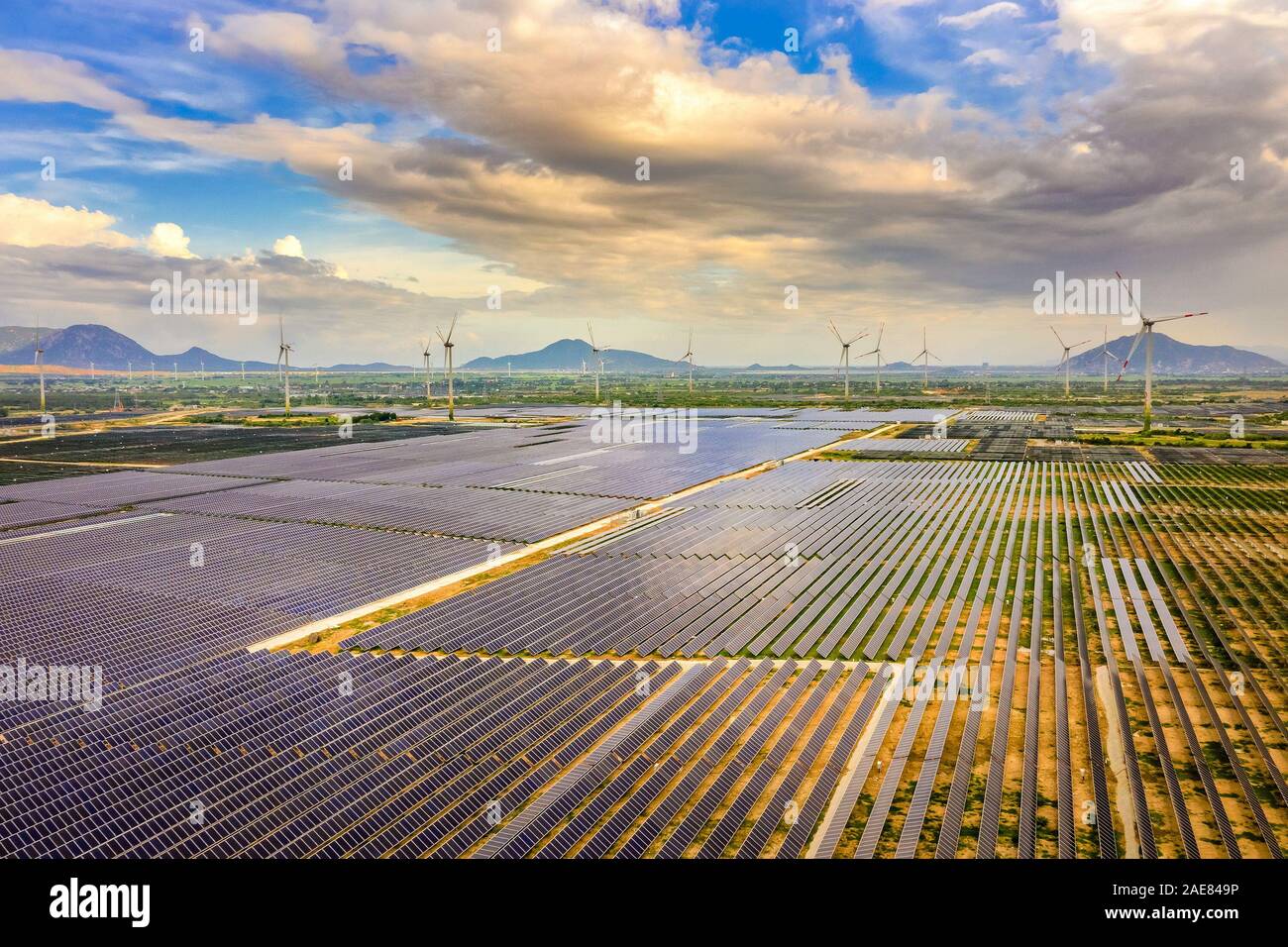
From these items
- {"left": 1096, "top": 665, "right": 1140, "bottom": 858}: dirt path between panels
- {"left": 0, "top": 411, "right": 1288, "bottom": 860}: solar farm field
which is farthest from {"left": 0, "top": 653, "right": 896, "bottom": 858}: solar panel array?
{"left": 1096, "top": 665, "right": 1140, "bottom": 858}: dirt path between panels

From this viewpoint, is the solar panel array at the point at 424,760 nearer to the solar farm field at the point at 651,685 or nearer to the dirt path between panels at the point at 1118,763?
the solar farm field at the point at 651,685

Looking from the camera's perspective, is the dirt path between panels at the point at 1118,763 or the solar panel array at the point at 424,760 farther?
the dirt path between panels at the point at 1118,763

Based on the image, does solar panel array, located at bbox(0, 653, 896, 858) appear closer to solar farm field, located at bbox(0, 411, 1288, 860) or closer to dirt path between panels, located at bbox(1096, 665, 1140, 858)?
solar farm field, located at bbox(0, 411, 1288, 860)

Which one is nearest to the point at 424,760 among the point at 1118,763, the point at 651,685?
the point at 651,685

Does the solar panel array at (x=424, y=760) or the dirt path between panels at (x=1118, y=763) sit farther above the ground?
the solar panel array at (x=424, y=760)

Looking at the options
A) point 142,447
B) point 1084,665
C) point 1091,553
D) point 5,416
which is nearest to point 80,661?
point 1084,665

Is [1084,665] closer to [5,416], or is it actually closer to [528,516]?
[528,516]

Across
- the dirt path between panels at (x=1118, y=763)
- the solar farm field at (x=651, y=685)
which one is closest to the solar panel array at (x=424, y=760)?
the solar farm field at (x=651, y=685)
